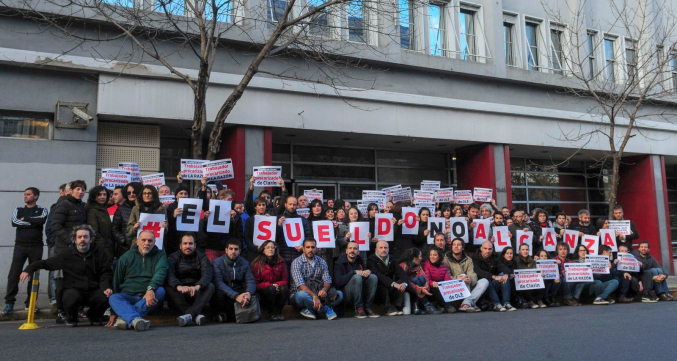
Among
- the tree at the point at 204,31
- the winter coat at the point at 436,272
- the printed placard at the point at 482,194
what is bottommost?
the winter coat at the point at 436,272

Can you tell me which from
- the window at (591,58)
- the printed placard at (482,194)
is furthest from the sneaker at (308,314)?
the window at (591,58)

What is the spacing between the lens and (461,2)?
18578 mm

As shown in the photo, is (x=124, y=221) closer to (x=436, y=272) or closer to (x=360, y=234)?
(x=360, y=234)

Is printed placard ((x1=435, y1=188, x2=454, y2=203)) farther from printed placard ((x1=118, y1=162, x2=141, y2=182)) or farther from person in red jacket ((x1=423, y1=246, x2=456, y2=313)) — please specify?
printed placard ((x1=118, y1=162, x2=141, y2=182))

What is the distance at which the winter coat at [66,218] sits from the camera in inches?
350

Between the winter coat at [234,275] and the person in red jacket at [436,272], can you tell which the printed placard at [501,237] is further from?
the winter coat at [234,275]

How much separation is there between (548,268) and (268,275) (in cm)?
561

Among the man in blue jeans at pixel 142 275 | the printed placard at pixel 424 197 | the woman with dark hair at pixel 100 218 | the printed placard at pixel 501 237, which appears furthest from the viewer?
the printed placard at pixel 424 197

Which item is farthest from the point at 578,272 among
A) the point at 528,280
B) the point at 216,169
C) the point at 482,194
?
the point at 216,169

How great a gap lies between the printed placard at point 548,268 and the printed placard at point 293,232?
15.6 ft

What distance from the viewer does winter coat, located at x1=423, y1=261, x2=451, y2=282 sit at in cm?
1080

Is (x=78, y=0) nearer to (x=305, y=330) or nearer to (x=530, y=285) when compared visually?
(x=305, y=330)

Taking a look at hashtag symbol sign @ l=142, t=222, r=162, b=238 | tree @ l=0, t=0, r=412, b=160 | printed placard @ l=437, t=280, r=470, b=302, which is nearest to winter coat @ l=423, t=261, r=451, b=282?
printed placard @ l=437, t=280, r=470, b=302

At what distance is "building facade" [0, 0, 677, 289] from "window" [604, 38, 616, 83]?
0.19 ft
